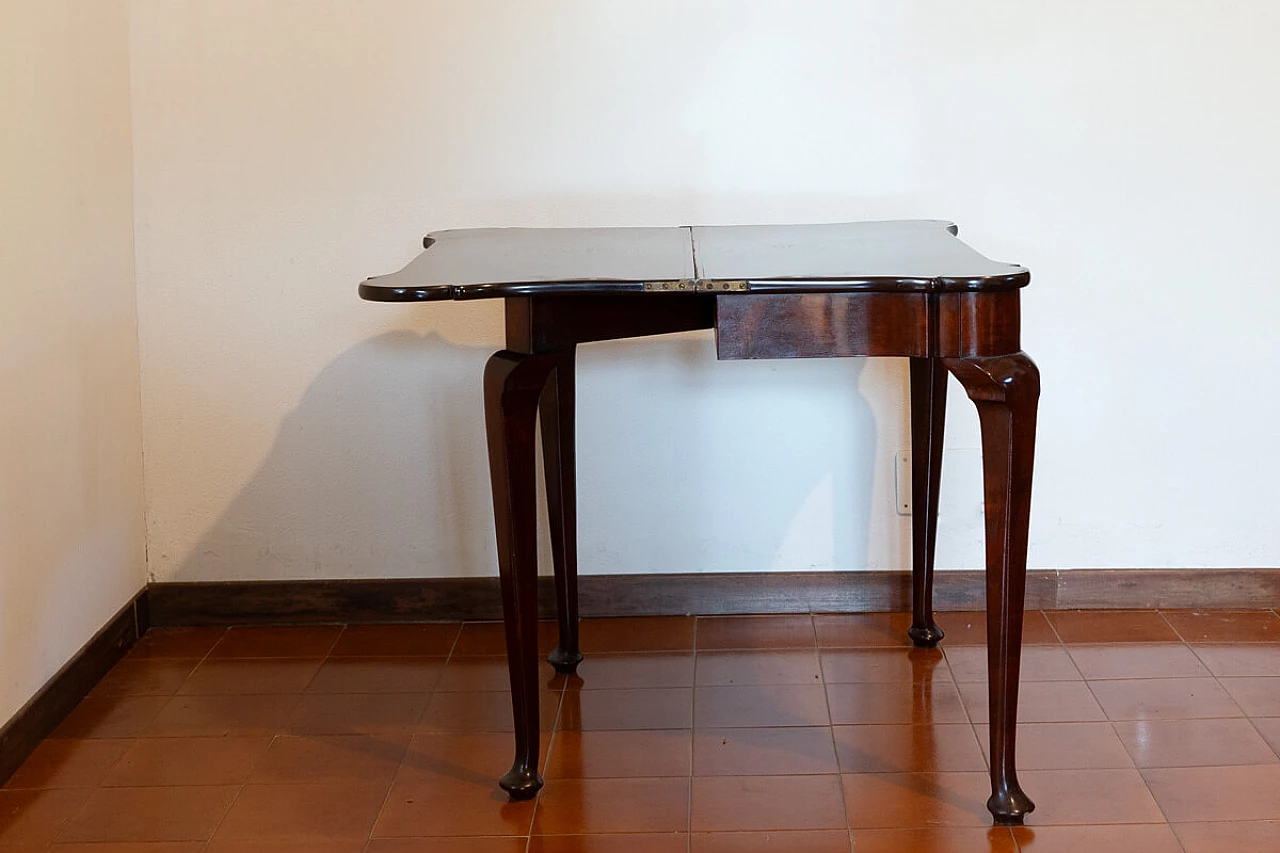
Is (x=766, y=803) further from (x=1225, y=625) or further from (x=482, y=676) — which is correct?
(x=1225, y=625)

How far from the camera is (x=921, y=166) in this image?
105 inches

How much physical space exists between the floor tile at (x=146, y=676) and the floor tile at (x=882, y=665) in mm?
1258

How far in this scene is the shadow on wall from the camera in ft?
9.14

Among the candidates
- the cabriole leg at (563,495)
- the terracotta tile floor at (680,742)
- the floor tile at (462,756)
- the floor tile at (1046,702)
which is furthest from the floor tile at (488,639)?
the floor tile at (1046,702)

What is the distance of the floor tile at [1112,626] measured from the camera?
2.68 metres

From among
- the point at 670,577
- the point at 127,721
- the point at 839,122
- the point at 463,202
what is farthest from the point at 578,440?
the point at 127,721

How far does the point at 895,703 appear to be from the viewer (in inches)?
94.3

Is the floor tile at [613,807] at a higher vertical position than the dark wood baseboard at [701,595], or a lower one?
lower

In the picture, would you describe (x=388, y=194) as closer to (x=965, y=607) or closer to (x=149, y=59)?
(x=149, y=59)

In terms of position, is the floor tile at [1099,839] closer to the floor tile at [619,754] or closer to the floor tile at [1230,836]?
the floor tile at [1230,836]

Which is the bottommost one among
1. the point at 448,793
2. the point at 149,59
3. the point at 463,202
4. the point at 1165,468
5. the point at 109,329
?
the point at 448,793

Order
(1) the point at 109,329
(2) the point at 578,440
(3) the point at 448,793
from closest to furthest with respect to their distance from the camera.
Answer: (3) the point at 448,793
(1) the point at 109,329
(2) the point at 578,440

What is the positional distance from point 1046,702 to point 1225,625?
60cm

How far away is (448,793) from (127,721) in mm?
694
